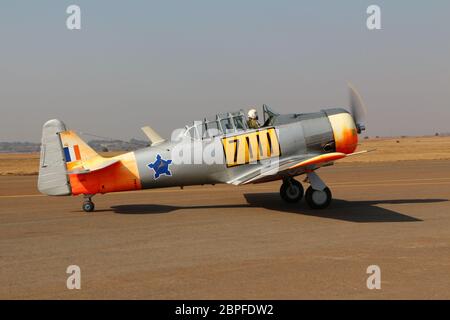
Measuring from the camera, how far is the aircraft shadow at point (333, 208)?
11.7 metres

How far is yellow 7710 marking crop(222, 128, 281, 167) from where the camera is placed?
1346 centimetres

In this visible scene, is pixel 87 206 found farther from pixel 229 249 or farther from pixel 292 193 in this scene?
pixel 229 249

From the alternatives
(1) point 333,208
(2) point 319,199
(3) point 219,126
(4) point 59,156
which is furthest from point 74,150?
(1) point 333,208

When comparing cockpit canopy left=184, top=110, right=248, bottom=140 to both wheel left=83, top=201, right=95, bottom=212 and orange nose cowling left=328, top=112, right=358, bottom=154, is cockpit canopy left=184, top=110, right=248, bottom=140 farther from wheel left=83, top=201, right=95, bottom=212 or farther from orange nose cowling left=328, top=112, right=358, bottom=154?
wheel left=83, top=201, right=95, bottom=212

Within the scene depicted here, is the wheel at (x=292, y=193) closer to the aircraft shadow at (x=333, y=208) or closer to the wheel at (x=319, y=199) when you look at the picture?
the aircraft shadow at (x=333, y=208)

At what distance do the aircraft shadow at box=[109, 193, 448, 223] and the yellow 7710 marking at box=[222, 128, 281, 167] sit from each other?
1652 mm

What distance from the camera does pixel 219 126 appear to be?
1362 centimetres

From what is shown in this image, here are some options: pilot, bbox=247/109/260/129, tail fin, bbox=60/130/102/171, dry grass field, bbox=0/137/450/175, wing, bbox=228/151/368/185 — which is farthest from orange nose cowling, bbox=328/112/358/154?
tail fin, bbox=60/130/102/171

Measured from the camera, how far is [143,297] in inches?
225

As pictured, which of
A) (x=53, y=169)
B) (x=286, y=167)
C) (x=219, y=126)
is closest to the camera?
(x=286, y=167)

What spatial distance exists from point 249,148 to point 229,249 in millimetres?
5495

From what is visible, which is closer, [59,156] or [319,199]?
[319,199]

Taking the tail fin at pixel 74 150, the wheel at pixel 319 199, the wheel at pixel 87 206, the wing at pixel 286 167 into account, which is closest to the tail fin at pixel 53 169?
the tail fin at pixel 74 150

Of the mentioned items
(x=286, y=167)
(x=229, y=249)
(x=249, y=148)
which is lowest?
(x=229, y=249)
